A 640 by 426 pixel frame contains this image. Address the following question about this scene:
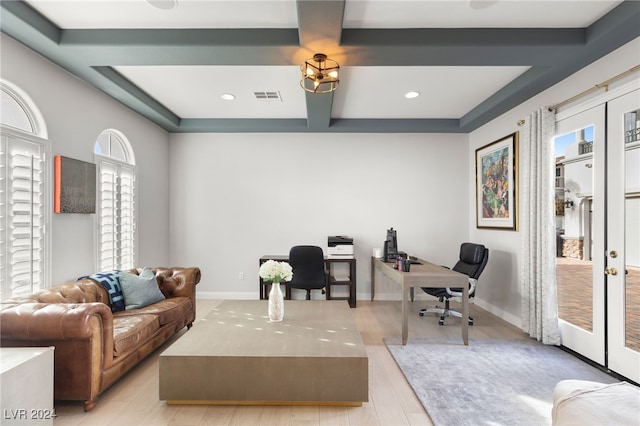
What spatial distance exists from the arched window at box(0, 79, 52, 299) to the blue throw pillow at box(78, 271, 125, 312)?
15.5 inches

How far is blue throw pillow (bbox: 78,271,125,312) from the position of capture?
3.07m

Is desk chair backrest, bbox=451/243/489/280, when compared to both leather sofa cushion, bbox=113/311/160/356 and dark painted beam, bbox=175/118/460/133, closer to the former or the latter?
dark painted beam, bbox=175/118/460/133

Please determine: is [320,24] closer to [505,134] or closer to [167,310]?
[167,310]

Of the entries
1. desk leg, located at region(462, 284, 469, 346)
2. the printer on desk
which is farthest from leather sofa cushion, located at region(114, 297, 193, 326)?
desk leg, located at region(462, 284, 469, 346)

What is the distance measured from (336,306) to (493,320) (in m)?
2.26

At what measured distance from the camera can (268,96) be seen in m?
3.96

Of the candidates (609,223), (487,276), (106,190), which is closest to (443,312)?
(487,276)

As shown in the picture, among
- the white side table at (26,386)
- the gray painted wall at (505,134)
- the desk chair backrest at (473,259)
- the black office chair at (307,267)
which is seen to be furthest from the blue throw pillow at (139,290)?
the gray painted wall at (505,134)

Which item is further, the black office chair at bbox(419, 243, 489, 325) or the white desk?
the black office chair at bbox(419, 243, 489, 325)

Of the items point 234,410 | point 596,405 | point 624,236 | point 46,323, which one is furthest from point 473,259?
point 46,323

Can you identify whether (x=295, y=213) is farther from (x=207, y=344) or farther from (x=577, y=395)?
(x=577, y=395)

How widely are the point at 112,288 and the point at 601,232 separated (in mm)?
4602

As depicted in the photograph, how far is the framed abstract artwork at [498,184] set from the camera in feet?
13.2

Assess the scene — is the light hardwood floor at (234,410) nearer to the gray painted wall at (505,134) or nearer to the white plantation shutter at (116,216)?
the white plantation shutter at (116,216)
